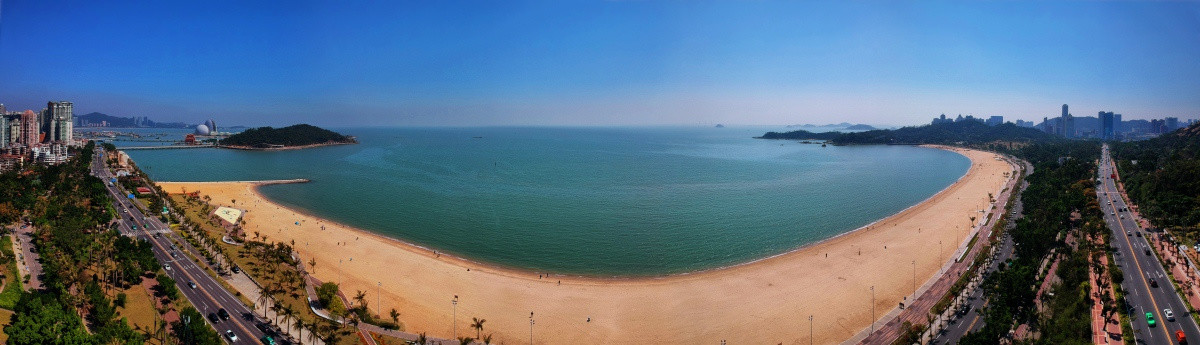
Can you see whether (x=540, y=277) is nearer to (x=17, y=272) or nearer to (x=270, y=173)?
(x=17, y=272)

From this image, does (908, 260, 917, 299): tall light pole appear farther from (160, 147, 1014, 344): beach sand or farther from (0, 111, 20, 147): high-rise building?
(0, 111, 20, 147): high-rise building

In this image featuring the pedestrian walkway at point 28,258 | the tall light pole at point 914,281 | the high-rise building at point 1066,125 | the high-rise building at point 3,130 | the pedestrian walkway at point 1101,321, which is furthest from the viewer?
the high-rise building at point 1066,125

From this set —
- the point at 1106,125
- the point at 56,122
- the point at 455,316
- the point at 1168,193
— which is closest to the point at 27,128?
the point at 56,122

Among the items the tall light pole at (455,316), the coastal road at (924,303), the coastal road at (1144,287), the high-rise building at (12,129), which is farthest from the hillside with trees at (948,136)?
the high-rise building at (12,129)

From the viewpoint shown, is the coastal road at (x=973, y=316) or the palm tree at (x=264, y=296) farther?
the palm tree at (x=264, y=296)

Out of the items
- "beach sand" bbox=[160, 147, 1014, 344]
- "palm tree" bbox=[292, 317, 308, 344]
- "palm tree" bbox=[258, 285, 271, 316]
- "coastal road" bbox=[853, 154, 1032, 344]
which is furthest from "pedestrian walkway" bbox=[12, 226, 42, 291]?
"coastal road" bbox=[853, 154, 1032, 344]

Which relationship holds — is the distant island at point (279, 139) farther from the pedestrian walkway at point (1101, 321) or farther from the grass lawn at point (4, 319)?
the pedestrian walkway at point (1101, 321)

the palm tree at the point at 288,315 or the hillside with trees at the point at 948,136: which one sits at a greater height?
the hillside with trees at the point at 948,136
